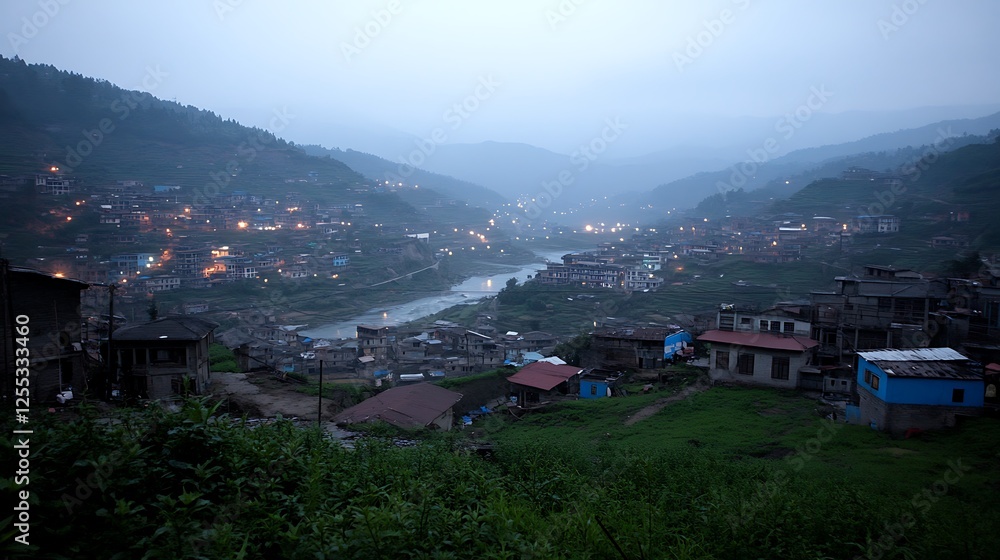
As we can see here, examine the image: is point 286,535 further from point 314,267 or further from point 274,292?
point 314,267

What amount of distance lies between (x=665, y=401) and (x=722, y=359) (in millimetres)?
2719

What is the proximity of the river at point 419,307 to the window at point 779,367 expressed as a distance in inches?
1032

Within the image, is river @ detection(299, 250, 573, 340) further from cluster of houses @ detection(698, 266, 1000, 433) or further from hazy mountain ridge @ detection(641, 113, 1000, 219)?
hazy mountain ridge @ detection(641, 113, 1000, 219)

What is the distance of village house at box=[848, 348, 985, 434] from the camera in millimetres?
10797

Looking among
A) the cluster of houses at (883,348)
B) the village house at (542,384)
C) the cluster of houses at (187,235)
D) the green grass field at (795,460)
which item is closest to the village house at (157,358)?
the green grass field at (795,460)

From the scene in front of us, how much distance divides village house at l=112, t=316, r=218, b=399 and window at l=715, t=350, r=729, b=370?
1434 cm

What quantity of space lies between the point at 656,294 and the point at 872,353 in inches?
1080

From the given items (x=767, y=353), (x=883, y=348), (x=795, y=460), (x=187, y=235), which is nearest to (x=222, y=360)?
(x=795, y=460)

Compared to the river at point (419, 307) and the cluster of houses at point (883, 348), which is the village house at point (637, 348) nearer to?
the cluster of houses at point (883, 348)

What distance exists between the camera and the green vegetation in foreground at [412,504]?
2.54 meters

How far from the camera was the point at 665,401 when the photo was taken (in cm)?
1548

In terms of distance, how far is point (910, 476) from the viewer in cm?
820

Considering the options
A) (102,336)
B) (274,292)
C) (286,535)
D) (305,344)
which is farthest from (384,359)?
(286,535)

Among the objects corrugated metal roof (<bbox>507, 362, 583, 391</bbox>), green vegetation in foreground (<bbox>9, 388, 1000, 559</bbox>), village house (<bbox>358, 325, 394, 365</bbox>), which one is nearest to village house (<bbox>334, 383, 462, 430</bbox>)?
corrugated metal roof (<bbox>507, 362, 583, 391</bbox>)
